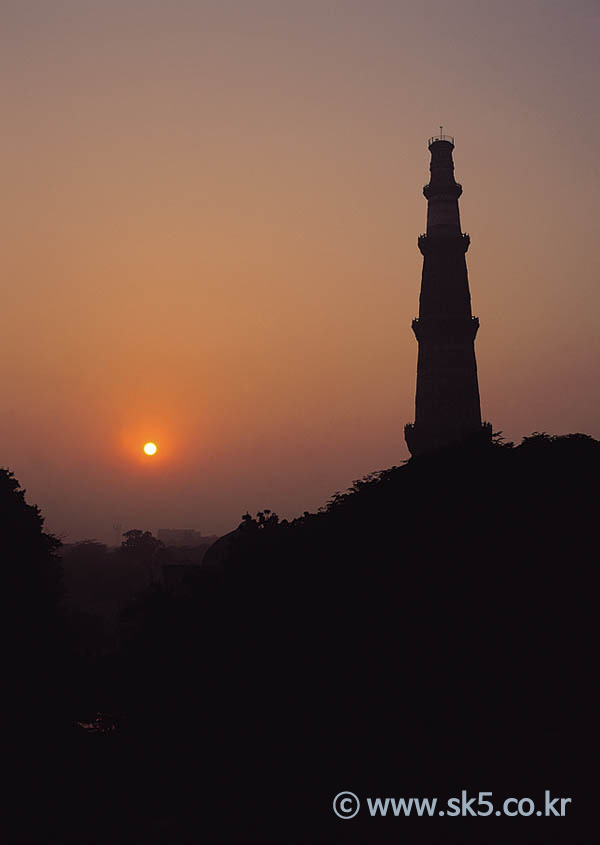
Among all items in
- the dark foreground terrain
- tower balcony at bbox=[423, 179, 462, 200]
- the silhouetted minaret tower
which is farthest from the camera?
tower balcony at bbox=[423, 179, 462, 200]

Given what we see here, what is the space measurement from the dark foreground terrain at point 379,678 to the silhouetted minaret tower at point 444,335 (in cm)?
4602

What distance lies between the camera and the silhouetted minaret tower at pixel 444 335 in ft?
243

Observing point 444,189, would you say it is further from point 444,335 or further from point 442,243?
point 444,335

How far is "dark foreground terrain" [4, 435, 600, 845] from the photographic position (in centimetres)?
1919

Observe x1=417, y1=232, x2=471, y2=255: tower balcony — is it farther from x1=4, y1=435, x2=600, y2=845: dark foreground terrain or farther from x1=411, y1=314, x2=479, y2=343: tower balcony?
x1=4, y1=435, x2=600, y2=845: dark foreground terrain

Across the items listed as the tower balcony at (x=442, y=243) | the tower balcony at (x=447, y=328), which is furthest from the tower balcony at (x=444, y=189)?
the tower balcony at (x=447, y=328)

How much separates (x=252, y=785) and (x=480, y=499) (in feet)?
30.1

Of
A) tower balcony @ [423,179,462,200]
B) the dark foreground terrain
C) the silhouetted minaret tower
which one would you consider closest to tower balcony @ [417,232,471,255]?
the silhouetted minaret tower

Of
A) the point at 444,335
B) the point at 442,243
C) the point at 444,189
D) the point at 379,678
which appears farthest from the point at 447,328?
the point at 379,678

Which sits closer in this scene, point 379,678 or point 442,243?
point 379,678

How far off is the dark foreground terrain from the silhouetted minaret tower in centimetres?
4602

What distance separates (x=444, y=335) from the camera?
2950 inches

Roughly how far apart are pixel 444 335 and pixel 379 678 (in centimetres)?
5637

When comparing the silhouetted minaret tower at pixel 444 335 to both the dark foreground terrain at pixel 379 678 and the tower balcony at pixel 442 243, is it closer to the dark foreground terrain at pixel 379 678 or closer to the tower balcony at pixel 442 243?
the tower balcony at pixel 442 243
